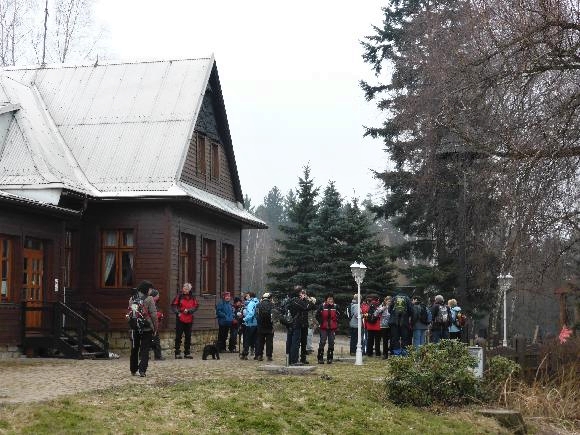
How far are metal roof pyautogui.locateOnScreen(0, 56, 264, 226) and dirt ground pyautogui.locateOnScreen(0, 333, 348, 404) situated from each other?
489 centimetres

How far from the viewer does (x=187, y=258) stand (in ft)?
87.6

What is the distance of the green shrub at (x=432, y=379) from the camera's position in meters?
14.8

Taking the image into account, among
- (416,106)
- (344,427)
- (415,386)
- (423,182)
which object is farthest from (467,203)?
(344,427)

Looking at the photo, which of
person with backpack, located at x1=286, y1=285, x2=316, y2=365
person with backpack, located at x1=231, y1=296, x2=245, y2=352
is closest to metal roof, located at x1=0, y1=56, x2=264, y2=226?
person with backpack, located at x1=231, y1=296, x2=245, y2=352

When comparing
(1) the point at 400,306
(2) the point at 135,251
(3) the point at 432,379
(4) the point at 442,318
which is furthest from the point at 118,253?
(3) the point at 432,379

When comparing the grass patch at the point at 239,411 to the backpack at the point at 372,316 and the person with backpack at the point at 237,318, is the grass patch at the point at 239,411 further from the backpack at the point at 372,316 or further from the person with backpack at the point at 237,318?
the person with backpack at the point at 237,318

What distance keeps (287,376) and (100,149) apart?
11.8 meters

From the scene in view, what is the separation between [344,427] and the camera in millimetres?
12750

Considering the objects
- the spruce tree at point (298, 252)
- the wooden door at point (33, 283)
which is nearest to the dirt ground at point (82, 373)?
the wooden door at point (33, 283)

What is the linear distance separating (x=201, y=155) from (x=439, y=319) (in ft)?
31.3

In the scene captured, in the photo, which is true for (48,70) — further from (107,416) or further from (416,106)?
(107,416)

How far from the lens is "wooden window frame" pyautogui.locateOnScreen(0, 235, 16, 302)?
823 inches

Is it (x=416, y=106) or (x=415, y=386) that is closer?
(x=415, y=386)

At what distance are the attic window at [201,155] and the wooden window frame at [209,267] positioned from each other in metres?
2.40
